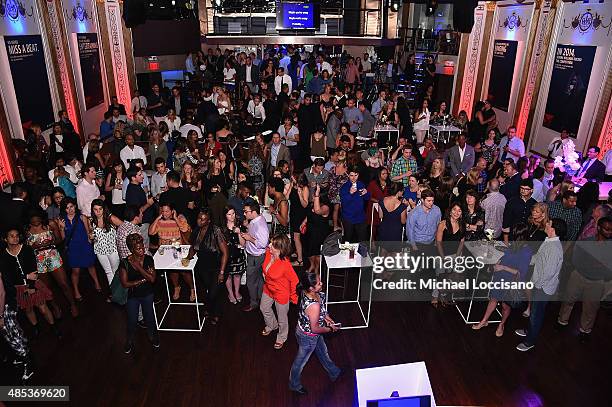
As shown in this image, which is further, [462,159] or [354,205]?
[462,159]

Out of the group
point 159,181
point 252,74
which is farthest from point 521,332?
point 252,74

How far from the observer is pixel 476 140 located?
33.2 ft

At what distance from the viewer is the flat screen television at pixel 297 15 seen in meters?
15.6

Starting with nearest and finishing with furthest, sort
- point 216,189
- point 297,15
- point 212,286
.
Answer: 1. point 212,286
2. point 216,189
3. point 297,15

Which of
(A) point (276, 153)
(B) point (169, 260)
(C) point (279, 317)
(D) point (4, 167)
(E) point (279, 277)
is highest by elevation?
(A) point (276, 153)

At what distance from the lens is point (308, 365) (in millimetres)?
4668

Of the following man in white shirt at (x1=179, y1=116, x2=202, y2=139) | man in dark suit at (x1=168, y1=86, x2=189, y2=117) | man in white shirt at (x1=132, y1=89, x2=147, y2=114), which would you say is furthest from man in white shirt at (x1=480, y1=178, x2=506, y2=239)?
man in dark suit at (x1=168, y1=86, x2=189, y2=117)

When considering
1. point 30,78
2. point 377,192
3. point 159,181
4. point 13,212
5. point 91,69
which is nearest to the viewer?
point 13,212

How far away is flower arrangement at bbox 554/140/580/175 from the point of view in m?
7.50

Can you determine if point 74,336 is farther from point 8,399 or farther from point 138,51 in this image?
point 138,51

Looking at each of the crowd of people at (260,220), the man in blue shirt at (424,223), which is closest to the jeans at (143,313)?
the crowd of people at (260,220)

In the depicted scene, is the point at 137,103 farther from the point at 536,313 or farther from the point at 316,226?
the point at 536,313

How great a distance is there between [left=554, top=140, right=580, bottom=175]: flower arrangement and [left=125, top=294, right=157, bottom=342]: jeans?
263 inches

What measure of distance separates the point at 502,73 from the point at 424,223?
8.01 m
